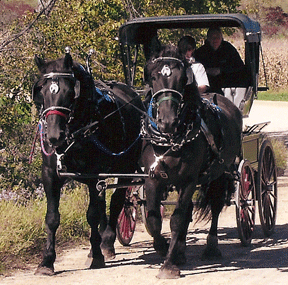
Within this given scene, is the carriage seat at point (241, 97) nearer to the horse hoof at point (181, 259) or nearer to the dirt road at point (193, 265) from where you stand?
the dirt road at point (193, 265)

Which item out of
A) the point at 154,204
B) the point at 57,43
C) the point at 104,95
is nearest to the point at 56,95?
the point at 104,95

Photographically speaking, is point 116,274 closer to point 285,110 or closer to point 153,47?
point 153,47

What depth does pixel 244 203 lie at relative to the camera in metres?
8.85

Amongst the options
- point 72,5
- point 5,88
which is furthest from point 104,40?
point 5,88

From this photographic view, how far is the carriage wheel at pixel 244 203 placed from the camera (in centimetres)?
851

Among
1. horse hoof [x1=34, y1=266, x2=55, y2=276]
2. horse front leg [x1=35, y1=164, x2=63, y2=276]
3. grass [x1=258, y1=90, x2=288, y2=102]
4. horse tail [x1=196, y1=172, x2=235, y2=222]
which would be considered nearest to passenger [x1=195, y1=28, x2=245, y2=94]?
horse tail [x1=196, y1=172, x2=235, y2=222]

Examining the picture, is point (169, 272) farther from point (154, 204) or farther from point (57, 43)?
point (57, 43)

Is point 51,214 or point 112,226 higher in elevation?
point 51,214

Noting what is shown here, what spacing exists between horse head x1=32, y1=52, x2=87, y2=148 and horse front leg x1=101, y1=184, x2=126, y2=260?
1700mm

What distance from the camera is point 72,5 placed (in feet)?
41.1

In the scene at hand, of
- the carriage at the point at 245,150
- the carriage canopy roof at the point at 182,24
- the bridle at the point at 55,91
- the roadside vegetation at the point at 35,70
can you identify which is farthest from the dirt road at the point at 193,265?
the carriage canopy roof at the point at 182,24

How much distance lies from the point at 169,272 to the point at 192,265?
81 centimetres

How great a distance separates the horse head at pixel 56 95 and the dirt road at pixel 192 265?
1334 millimetres

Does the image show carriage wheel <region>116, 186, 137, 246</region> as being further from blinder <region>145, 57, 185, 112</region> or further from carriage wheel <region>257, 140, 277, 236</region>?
blinder <region>145, 57, 185, 112</region>
